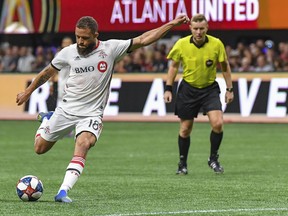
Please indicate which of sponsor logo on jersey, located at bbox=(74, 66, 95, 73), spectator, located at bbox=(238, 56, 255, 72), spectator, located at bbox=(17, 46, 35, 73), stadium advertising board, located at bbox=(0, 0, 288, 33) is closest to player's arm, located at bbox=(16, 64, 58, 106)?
sponsor logo on jersey, located at bbox=(74, 66, 95, 73)

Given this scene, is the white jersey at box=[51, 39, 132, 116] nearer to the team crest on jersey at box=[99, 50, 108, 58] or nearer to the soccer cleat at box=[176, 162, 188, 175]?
the team crest on jersey at box=[99, 50, 108, 58]

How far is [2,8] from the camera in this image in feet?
101

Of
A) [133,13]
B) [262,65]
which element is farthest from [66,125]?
[133,13]

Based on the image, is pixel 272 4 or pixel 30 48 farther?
pixel 30 48

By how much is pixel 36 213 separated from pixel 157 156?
8.24m

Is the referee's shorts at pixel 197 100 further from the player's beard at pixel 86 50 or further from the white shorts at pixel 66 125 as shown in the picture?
the player's beard at pixel 86 50

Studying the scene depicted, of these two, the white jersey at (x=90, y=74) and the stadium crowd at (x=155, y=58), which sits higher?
the white jersey at (x=90, y=74)

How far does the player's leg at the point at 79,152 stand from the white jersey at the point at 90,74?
0.16m

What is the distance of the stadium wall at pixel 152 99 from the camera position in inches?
1039

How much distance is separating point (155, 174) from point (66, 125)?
11.5 ft

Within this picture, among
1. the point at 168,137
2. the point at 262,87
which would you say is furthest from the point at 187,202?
the point at 262,87

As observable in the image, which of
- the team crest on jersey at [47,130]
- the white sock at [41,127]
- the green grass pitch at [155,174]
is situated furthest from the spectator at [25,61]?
the team crest on jersey at [47,130]

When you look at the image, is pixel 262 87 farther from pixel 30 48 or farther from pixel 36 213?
pixel 36 213

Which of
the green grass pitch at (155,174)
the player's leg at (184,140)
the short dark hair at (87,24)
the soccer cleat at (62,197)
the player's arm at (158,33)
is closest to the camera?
the green grass pitch at (155,174)
